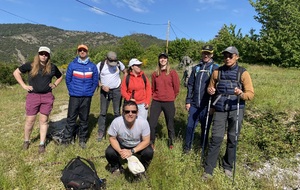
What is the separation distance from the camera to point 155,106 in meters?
5.17

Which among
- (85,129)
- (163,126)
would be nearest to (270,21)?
(163,126)

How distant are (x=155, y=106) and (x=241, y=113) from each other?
187cm

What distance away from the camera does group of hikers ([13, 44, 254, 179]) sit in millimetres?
3801

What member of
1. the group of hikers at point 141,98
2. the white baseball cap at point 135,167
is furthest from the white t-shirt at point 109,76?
the white baseball cap at point 135,167

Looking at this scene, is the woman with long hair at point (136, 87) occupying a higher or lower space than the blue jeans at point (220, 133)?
higher

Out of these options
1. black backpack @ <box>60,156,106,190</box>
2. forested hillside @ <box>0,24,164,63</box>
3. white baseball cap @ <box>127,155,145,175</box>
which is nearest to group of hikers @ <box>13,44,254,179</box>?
white baseball cap @ <box>127,155,145,175</box>

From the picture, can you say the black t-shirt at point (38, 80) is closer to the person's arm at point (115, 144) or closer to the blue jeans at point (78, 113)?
the blue jeans at point (78, 113)

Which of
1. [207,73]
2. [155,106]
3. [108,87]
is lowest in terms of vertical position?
[155,106]

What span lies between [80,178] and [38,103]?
2213 mm

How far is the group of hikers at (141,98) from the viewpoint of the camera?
12.5ft

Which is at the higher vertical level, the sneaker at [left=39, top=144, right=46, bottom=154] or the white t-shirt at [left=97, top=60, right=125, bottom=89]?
the white t-shirt at [left=97, top=60, right=125, bottom=89]

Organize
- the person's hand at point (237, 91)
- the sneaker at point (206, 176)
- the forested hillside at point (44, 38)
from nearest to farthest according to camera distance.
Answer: the person's hand at point (237, 91)
the sneaker at point (206, 176)
the forested hillside at point (44, 38)

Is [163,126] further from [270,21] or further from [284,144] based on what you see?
[270,21]

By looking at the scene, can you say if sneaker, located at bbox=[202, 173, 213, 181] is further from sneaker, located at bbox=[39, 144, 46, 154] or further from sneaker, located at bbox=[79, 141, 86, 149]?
sneaker, located at bbox=[39, 144, 46, 154]
